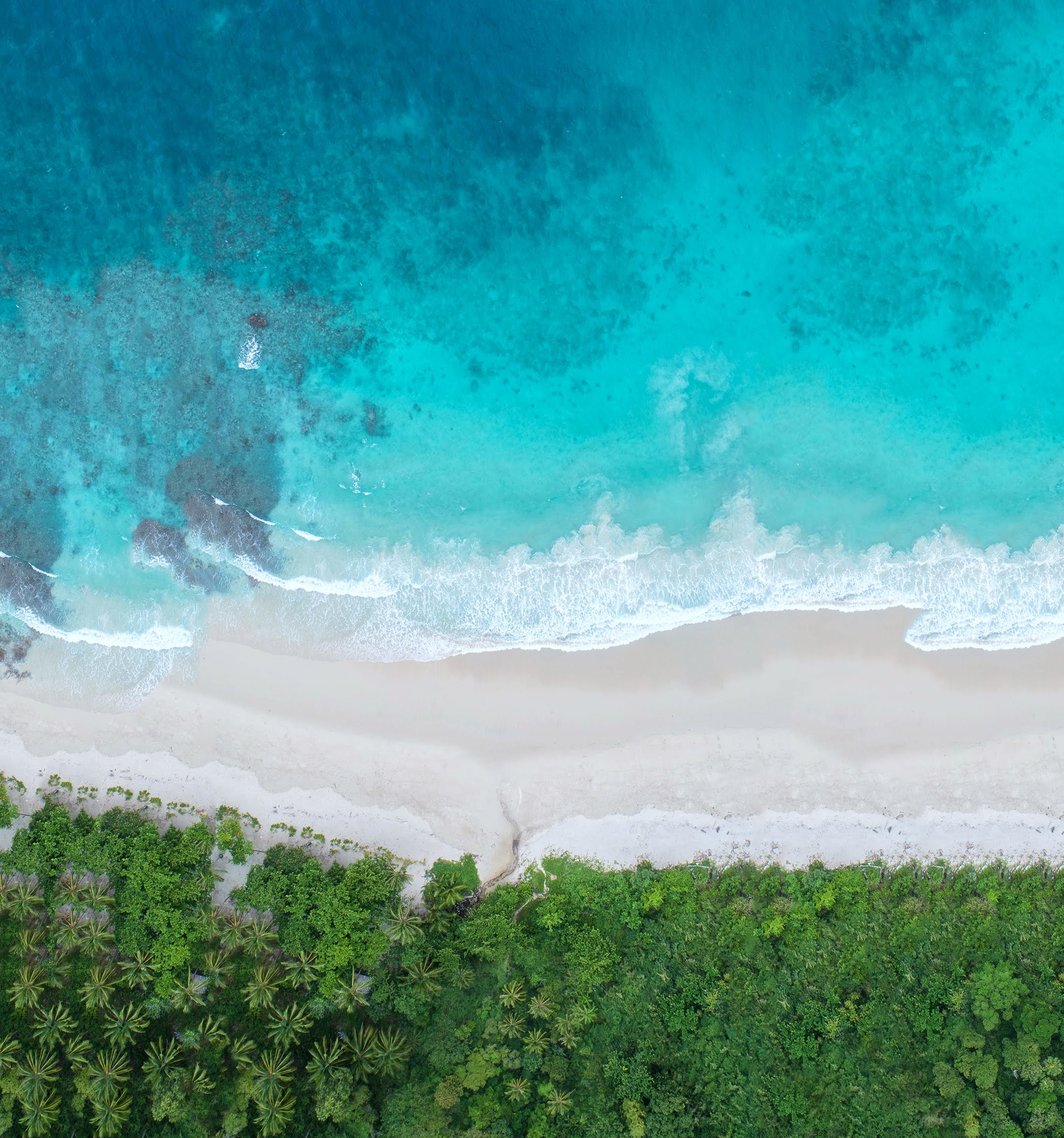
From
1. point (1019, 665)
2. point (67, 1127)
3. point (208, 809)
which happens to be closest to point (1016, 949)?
point (1019, 665)

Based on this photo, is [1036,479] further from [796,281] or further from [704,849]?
[704,849]

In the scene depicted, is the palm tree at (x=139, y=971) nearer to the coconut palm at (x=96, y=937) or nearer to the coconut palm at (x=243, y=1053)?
the coconut palm at (x=96, y=937)

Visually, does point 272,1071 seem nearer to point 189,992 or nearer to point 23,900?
point 189,992

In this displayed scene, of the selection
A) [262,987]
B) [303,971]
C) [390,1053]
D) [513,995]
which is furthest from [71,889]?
[513,995]

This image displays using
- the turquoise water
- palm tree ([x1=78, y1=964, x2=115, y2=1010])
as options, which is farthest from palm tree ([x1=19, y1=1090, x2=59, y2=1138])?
the turquoise water

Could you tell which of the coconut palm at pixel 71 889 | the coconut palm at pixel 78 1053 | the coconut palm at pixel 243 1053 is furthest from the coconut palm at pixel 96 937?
the coconut palm at pixel 243 1053

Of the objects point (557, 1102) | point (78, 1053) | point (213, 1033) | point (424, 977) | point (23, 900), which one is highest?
point (23, 900)
